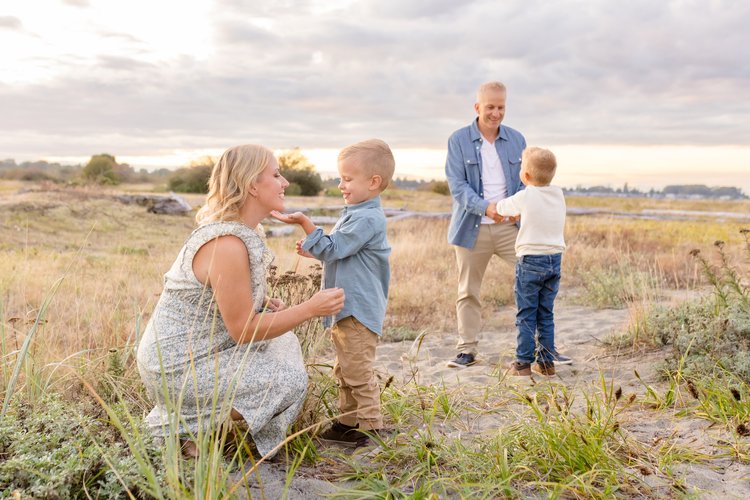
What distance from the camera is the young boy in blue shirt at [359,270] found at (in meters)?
3.27

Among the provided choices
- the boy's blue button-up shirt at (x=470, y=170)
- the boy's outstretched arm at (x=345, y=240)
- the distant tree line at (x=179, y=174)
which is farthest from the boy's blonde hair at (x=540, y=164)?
the distant tree line at (x=179, y=174)

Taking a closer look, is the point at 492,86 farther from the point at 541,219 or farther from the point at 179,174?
the point at 179,174

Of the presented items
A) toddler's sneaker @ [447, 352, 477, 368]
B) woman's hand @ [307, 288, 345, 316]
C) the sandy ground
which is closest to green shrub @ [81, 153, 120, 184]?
the sandy ground

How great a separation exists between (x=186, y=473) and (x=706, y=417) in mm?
2879

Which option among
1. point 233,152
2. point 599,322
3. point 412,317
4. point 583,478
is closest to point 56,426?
point 233,152

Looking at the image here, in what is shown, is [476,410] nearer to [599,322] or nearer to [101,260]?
[599,322]

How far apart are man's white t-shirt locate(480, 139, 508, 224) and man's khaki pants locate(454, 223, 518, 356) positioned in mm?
281

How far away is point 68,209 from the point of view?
17.2 metres

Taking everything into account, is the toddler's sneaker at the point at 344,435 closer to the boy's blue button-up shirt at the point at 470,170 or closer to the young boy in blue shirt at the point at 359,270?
the young boy in blue shirt at the point at 359,270

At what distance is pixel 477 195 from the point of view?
563cm

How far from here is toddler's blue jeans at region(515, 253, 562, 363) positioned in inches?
200

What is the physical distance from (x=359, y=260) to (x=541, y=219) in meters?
2.13

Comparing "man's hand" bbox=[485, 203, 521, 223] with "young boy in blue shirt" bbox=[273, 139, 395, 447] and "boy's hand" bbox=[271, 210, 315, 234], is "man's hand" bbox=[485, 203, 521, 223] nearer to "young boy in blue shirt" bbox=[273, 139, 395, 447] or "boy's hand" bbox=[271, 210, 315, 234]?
"young boy in blue shirt" bbox=[273, 139, 395, 447]

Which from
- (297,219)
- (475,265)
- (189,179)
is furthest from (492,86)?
(189,179)
